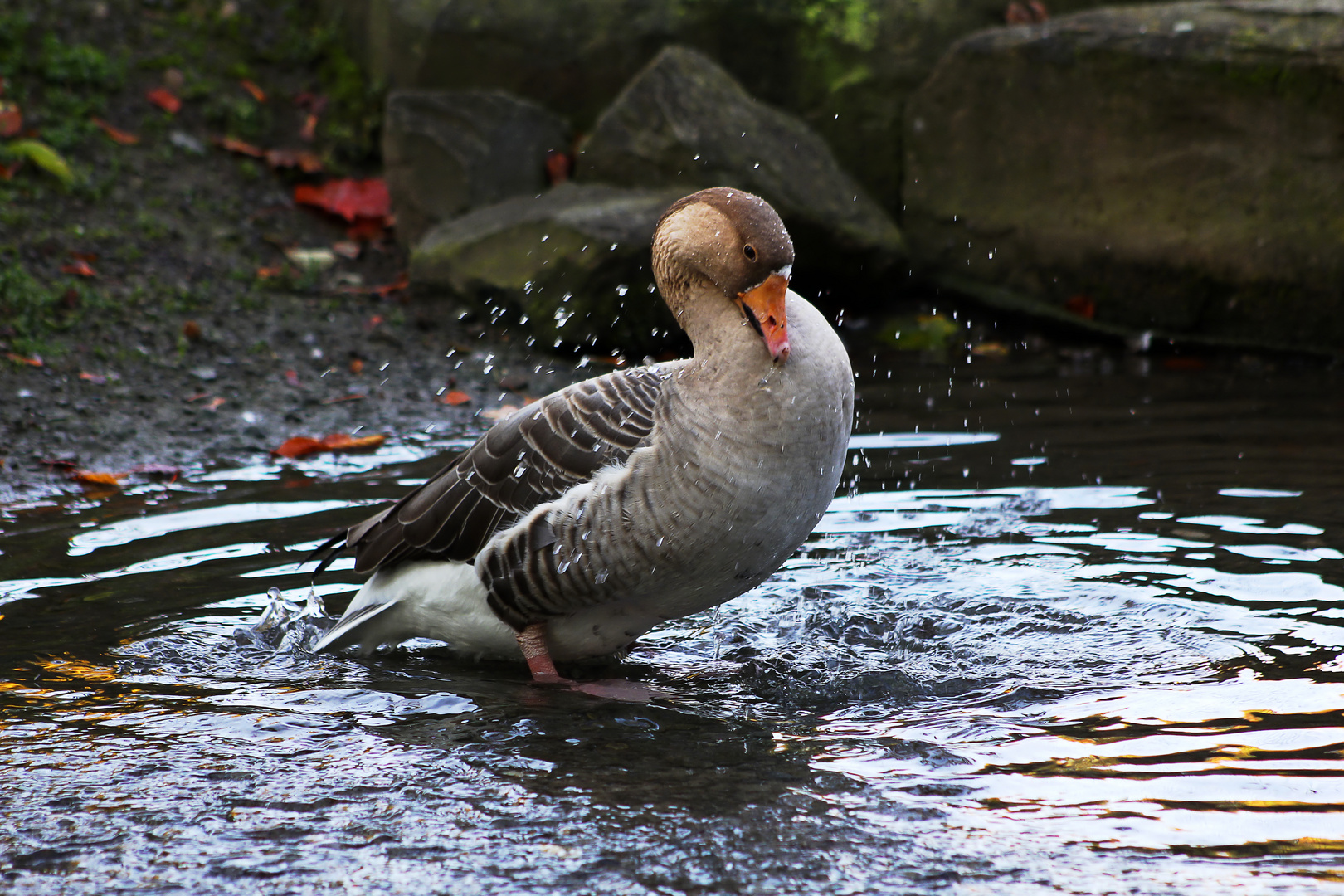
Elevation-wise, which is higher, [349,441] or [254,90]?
[254,90]

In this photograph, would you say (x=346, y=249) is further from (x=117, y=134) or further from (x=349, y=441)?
(x=349, y=441)

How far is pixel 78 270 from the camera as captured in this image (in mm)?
7871

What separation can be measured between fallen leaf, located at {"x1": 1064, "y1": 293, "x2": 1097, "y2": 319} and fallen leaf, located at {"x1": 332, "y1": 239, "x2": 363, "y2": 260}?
16.0ft

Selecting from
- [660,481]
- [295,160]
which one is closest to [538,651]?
[660,481]

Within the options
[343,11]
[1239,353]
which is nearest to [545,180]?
[343,11]

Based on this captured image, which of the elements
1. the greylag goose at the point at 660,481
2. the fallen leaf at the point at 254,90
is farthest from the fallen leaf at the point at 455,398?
the fallen leaf at the point at 254,90

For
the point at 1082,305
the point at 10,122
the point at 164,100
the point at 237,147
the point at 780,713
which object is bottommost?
the point at 780,713

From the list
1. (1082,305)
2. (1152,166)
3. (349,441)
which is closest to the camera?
(349,441)

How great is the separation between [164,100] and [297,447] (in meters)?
4.18

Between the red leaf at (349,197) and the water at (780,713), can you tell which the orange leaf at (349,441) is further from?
the red leaf at (349,197)

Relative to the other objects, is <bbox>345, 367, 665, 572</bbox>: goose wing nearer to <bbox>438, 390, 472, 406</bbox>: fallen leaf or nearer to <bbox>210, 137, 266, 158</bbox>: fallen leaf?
<bbox>438, 390, 472, 406</bbox>: fallen leaf

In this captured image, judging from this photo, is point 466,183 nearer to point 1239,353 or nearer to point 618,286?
point 618,286

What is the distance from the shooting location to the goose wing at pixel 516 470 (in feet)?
13.3

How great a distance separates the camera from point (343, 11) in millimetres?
10500
